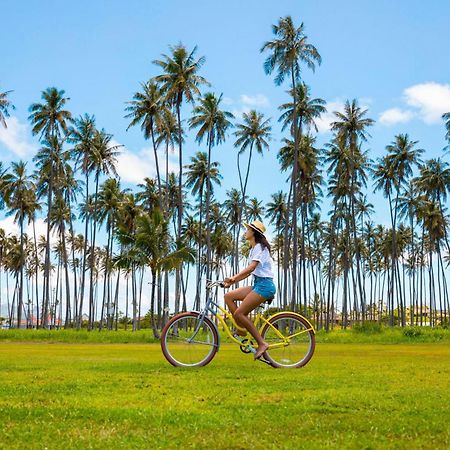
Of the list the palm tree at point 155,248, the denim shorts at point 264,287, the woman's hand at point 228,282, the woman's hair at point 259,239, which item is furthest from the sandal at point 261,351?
the palm tree at point 155,248

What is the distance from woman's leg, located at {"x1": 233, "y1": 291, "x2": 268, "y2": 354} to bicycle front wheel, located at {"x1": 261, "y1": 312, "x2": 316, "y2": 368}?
0.44 metres

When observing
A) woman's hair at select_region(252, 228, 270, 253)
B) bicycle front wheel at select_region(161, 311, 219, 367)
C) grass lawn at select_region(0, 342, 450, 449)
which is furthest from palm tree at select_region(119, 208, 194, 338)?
grass lawn at select_region(0, 342, 450, 449)

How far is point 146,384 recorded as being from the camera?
8.41m

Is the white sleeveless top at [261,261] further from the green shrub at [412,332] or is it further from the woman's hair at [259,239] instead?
the green shrub at [412,332]

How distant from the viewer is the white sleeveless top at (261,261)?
34.4ft

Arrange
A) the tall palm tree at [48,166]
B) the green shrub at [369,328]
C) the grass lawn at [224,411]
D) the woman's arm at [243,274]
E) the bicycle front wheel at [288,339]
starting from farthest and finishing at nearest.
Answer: the tall palm tree at [48,166], the green shrub at [369,328], the bicycle front wheel at [288,339], the woman's arm at [243,274], the grass lawn at [224,411]

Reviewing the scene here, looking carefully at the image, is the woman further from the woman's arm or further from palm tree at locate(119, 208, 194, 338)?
palm tree at locate(119, 208, 194, 338)

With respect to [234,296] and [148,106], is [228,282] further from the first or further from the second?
[148,106]

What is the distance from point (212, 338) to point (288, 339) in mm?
1324

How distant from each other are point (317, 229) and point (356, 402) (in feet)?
321

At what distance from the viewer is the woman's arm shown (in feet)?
33.4

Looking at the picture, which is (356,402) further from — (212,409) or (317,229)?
(317,229)

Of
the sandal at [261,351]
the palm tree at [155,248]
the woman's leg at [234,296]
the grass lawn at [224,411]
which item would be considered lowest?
the grass lawn at [224,411]

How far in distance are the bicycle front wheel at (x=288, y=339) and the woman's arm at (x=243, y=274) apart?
0.95 m
